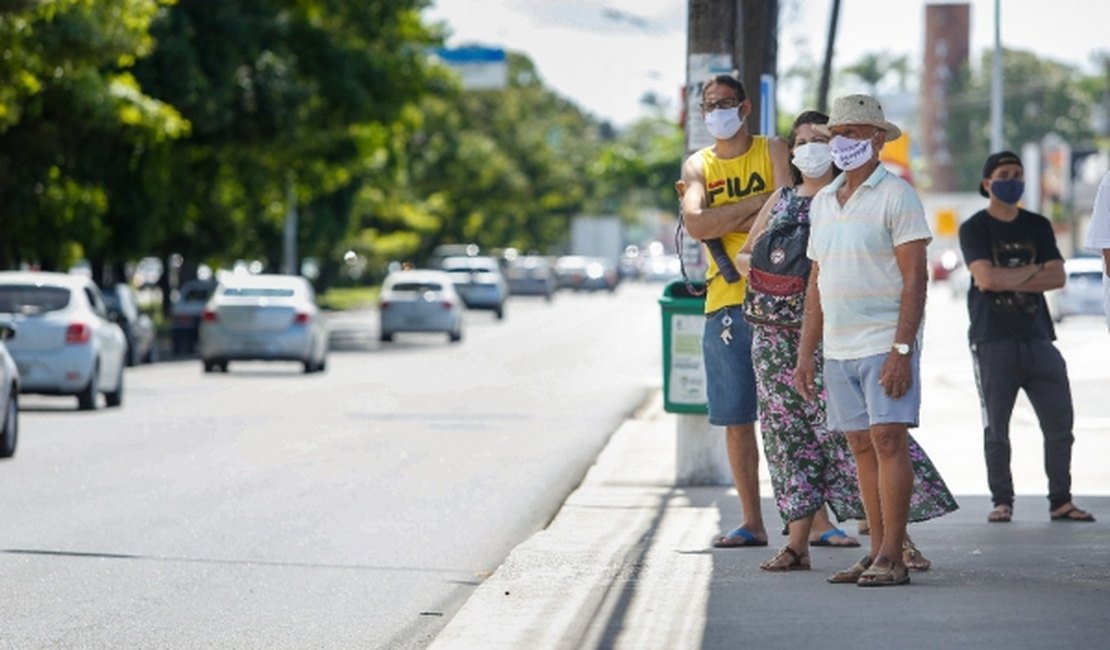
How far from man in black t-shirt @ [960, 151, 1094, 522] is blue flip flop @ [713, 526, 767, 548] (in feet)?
5.58

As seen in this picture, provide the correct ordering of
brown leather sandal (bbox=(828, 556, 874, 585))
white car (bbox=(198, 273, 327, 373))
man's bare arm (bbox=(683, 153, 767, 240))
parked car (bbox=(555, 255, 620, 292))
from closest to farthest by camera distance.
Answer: brown leather sandal (bbox=(828, 556, 874, 585))
man's bare arm (bbox=(683, 153, 767, 240))
white car (bbox=(198, 273, 327, 373))
parked car (bbox=(555, 255, 620, 292))

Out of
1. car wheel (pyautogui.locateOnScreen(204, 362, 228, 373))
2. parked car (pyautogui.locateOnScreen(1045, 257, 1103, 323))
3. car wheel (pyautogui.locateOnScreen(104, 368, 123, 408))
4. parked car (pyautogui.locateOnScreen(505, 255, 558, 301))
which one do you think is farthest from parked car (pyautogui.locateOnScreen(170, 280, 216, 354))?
parked car (pyautogui.locateOnScreen(505, 255, 558, 301))

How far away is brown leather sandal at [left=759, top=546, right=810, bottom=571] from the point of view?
10305mm

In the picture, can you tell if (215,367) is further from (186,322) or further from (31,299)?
(31,299)

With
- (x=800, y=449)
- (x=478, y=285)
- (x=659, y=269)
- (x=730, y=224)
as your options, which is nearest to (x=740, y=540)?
(x=800, y=449)

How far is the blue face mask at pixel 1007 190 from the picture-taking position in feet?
40.9

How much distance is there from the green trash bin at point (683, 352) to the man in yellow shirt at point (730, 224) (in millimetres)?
3576

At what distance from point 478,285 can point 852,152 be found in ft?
189

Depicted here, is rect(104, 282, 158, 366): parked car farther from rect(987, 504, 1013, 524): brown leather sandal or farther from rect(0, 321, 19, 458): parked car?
rect(987, 504, 1013, 524): brown leather sandal

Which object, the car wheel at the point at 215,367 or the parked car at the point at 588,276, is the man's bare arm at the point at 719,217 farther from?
the parked car at the point at 588,276

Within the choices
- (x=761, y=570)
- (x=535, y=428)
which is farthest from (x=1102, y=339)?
(x=761, y=570)

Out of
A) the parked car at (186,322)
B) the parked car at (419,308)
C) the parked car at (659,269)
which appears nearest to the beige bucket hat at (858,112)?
the parked car at (186,322)

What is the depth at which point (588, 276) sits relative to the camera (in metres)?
102

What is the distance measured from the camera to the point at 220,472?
16.8m
